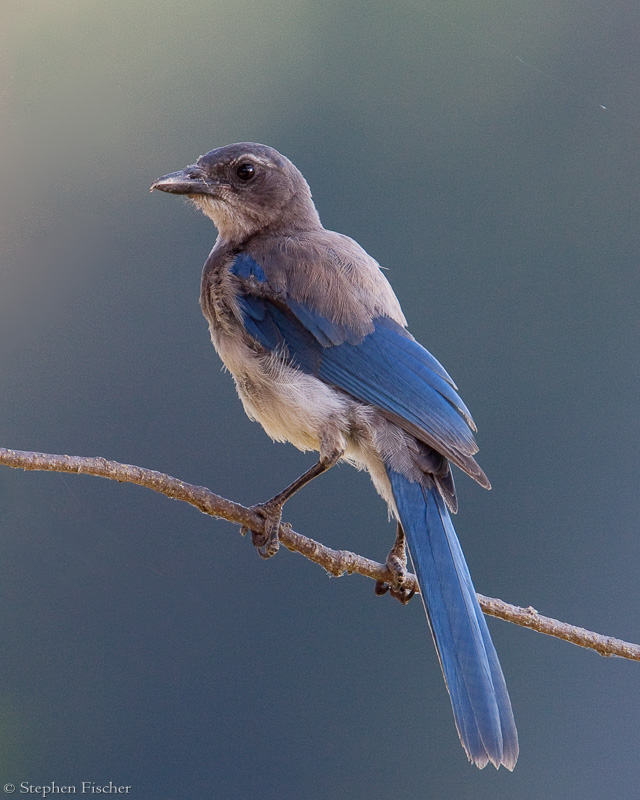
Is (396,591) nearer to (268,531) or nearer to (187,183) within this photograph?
(268,531)

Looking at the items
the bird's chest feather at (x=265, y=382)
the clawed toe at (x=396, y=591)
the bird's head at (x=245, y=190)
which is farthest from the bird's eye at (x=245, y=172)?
the clawed toe at (x=396, y=591)

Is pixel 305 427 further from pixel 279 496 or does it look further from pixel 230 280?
pixel 230 280

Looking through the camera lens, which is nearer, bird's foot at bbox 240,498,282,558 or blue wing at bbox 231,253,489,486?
bird's foot at bbox 240,498,282,558

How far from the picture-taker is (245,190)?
3230mm

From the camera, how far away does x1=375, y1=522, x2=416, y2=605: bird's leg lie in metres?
2.84

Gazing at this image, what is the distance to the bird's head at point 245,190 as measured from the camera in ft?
10.4

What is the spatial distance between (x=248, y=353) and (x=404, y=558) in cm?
79

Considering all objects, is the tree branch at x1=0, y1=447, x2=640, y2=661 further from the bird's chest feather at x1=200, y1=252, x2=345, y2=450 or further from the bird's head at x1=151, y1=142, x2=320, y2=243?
the bird's head at x1=151, y1=142, x2=320, y2=243

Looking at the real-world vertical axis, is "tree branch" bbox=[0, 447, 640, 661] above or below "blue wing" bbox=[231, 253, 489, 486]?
below

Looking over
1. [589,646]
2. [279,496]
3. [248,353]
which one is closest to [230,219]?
[248,353]

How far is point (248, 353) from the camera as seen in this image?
295cm

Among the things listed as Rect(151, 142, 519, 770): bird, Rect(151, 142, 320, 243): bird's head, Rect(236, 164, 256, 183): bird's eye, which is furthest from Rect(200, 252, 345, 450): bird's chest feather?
Rect(236, 164, 256, 183): bird's eye

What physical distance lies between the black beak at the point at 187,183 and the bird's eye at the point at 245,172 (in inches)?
3.6

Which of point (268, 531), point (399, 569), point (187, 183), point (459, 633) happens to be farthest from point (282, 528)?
point (187, 183)
